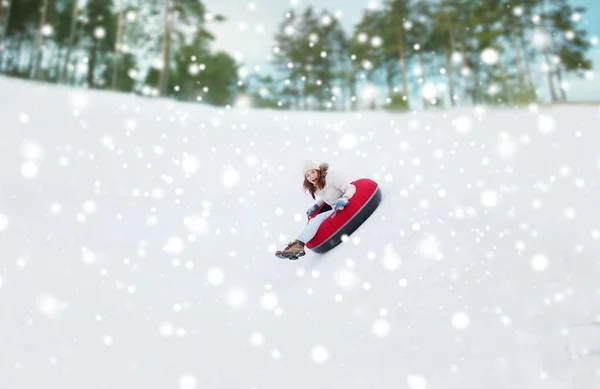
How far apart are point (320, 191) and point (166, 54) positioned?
1231 cm

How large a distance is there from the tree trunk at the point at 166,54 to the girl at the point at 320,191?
10698mm

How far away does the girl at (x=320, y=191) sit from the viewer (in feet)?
14.5

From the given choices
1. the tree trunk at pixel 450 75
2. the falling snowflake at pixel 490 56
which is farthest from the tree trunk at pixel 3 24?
the falling snowflake at pixel 490 56

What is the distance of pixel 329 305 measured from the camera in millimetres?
3531

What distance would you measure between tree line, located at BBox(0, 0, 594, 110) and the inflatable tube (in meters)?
10.1

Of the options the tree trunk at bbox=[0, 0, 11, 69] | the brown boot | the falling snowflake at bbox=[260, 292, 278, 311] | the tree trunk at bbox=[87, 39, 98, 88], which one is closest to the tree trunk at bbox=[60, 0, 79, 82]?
the tree trunk at bbox=[87, 39, 98, 88]

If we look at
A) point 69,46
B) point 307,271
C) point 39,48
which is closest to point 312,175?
point 307,271

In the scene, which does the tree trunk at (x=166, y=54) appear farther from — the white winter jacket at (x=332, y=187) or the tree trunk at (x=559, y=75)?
the tree trunk at (x=559, y=75)

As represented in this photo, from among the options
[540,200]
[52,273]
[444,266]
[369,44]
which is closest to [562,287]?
[444,266]

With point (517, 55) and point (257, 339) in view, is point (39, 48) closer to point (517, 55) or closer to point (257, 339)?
point (257, 339)

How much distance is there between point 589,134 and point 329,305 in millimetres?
4463

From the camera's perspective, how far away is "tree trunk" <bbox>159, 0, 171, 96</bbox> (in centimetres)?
1378

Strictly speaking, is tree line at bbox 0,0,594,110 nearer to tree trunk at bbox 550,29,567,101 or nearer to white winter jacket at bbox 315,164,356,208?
tree trunk at bbox 550,29,567,101

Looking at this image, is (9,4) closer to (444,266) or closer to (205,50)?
(205,50)
